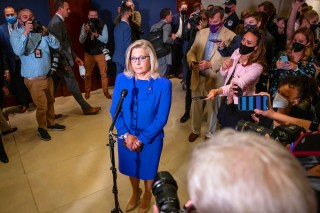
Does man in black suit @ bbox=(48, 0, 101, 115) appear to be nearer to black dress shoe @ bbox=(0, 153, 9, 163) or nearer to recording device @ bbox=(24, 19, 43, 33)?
recording device @ bbox=(24, 19, 43, 33)

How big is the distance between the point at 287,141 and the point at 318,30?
10.5ft

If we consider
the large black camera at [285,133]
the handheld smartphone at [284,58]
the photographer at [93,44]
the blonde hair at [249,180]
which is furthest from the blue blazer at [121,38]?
the blonde hair at [249,180]

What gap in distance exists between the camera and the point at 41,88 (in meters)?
3.41

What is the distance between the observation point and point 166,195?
0.99 meters

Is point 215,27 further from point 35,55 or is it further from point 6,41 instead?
point 6,41

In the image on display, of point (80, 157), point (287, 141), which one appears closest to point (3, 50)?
point (80, 157)

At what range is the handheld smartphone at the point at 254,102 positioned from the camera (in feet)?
6.09

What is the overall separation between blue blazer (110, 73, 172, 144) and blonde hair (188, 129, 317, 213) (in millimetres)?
1323

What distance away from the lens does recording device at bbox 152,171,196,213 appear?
0.94 m

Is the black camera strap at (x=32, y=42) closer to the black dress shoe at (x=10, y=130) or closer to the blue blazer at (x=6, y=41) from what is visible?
the blue blazer at (x=6, y=41)

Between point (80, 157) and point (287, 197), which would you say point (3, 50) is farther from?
point (287, 197)

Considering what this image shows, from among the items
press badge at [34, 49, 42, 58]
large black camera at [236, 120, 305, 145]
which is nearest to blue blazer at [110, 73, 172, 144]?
large black camera at [236, 120, 305, 145]

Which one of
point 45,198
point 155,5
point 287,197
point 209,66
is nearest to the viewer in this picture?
point 287,197

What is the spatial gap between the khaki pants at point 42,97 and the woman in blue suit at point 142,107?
1765mm
